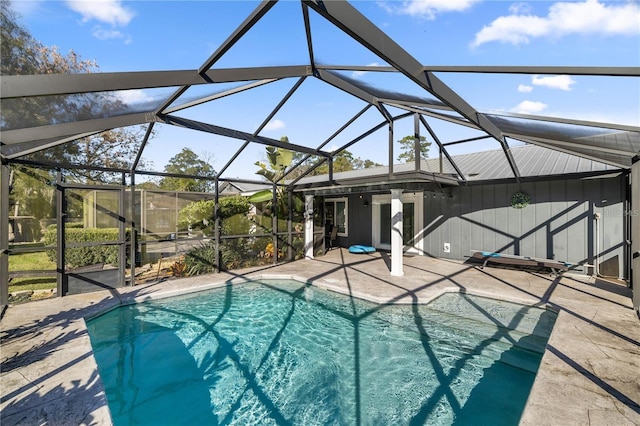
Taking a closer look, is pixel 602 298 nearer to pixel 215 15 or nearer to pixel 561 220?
pixel 561 220

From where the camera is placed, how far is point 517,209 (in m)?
8.79

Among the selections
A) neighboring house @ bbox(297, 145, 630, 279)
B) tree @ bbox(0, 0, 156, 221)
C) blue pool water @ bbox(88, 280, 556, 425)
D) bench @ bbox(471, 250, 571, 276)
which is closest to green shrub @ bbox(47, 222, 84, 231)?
tree @ bbox(0, 0, 156, 221)

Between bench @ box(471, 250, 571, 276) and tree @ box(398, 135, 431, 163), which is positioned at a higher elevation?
tree @ box(398, 135, 431, 163)

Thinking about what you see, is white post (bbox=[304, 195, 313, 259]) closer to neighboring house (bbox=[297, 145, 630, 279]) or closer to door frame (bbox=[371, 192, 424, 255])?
neighboring house (bbox=[297, 145, 630, 279])

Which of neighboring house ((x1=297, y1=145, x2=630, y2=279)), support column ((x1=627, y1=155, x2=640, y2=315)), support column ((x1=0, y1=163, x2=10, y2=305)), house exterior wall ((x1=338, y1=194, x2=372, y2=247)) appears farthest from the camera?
house exterior wall ((x1=338, y1=194, x2=372, y2=247))

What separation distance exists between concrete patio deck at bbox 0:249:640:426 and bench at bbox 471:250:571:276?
0.28m

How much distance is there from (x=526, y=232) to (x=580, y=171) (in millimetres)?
2125

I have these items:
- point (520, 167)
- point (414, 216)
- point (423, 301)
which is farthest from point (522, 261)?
point (423, 301)

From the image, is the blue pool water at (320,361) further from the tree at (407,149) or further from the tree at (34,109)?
the tree at (407,149)

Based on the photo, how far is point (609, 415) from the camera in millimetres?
2537

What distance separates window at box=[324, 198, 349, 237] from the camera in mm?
13594

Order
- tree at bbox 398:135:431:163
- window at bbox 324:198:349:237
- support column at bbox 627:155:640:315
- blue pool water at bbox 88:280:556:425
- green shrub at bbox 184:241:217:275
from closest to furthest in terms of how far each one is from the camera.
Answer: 1. blue pool water at bbox 88:280:556:425
2. support column at bbox 627:155:640:315
3. green shrub at bbox 184:241:217:275
4. window at bbox 324:198:349:237
5. tree at bbox 398:135:431:163

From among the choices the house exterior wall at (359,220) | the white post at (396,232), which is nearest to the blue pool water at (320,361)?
the white post at (396,232)

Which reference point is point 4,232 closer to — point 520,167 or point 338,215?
point 338,215
